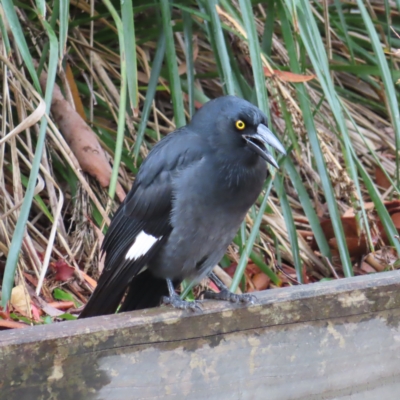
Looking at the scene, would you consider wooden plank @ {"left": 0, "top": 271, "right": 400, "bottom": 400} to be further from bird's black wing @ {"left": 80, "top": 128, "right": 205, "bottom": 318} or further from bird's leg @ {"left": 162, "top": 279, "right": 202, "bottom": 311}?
bird's black wing @ {"left": 80, "top": 128, "right": 205, "bottom": 318}

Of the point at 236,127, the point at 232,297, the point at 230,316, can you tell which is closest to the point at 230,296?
the point at 232,297

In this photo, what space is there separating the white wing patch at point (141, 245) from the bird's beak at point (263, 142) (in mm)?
288

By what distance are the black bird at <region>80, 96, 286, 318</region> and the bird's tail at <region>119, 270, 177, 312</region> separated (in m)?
0.01

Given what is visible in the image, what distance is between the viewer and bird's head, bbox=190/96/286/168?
5.20 ft

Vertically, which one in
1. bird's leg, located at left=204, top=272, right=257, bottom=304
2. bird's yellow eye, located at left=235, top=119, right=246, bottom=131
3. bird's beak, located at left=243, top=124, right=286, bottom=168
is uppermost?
bird's yellow eye, located at left=235, top=119, right=246, bottom=131

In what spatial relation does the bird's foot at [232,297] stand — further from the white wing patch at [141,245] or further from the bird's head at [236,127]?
the bird's head at [236,127]

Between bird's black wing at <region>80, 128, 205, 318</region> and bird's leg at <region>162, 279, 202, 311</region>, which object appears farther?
bird's black wing at <region>80, 128, 205, 318</region>

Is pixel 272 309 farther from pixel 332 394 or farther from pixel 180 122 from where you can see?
pixel 180 122

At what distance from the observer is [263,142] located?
1598mm

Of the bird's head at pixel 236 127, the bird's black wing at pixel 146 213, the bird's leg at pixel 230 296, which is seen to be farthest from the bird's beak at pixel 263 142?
the bird's leg at pixel 230 296

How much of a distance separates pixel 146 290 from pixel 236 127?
445 millimetres

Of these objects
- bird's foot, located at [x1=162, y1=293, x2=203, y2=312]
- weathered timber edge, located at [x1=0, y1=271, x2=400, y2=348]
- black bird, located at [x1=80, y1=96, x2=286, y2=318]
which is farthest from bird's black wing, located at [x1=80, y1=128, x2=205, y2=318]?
weathered timber edge, located at [x1=0, y1=271, x2=400, y2=348]

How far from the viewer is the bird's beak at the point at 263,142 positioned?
154cm

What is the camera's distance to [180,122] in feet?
6.15
